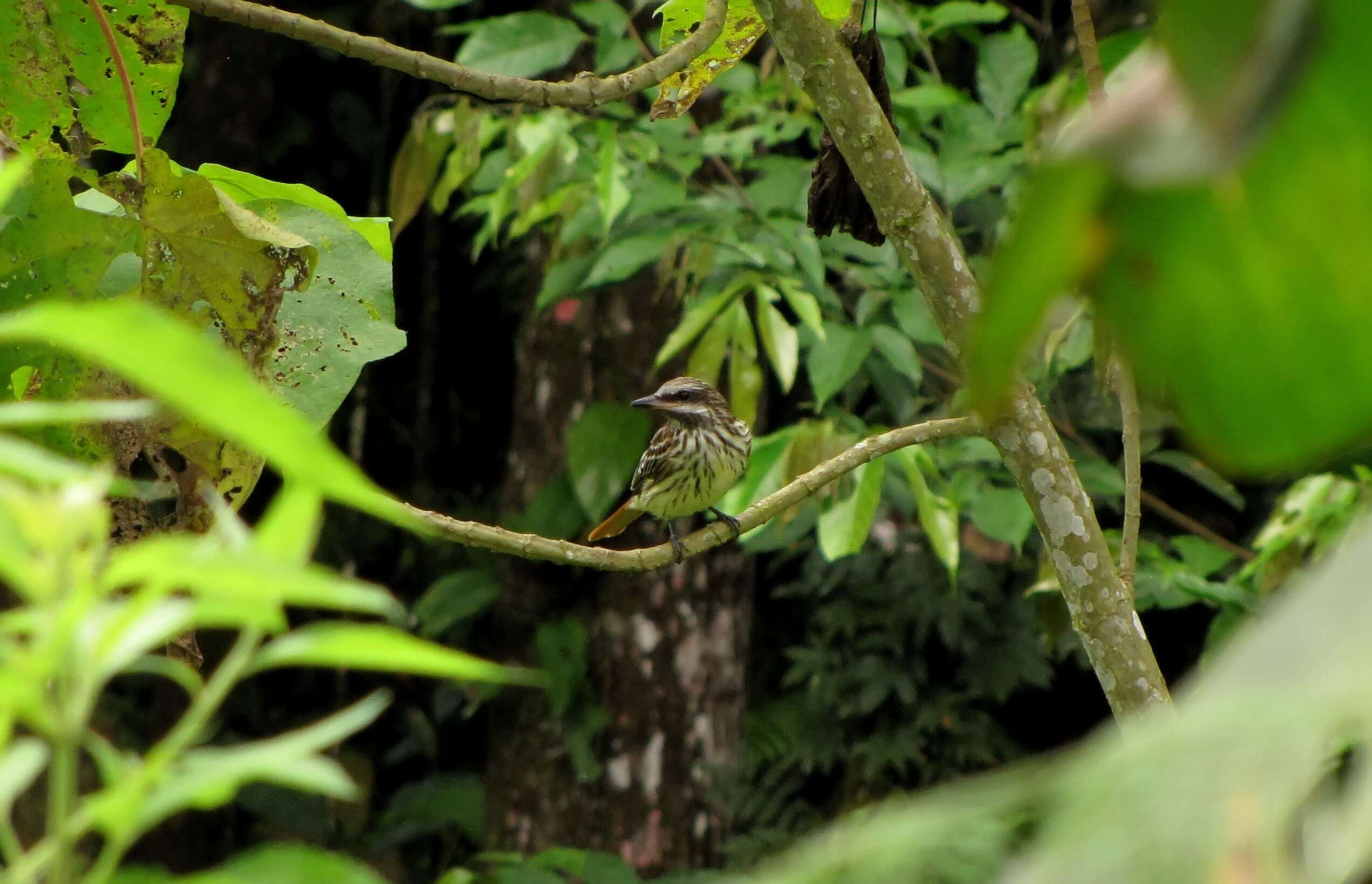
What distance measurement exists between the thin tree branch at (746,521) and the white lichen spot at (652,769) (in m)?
2.19

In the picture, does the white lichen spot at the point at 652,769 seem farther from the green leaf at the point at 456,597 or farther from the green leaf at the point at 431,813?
the green leaf at the point at 431,813

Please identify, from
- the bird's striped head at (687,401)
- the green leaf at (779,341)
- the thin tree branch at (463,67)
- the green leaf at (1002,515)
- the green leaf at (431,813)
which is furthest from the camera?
the green leaf at (431,813)

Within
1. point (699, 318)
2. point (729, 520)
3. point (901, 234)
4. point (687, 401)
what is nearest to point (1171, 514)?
point (729, 520)

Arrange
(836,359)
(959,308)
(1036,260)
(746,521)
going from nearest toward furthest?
(1036,260)
(959,308)
(746,521)
(836,359)

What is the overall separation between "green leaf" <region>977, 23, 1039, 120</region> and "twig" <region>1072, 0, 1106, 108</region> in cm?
223

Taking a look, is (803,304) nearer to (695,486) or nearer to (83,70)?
(695,486)

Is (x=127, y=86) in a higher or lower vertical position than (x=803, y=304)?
lower

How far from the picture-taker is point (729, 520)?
3.87m

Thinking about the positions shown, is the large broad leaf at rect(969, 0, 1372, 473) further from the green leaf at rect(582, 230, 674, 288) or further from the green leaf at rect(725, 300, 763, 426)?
the green leaf at rect(582, 230, 674, 288)

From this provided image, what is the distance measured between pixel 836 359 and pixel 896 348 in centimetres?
18

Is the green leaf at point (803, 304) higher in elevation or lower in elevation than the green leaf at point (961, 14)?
lower

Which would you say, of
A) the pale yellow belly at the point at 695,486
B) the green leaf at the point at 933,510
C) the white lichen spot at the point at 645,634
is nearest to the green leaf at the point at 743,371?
the green leaf at the point at 933,510

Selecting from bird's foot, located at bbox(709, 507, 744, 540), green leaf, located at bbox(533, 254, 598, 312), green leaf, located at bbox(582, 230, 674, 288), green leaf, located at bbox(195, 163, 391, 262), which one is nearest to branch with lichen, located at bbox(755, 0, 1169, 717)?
green leaf, located at bbox(195, 163, 391, 262)

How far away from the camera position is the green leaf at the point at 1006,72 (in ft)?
13.7
